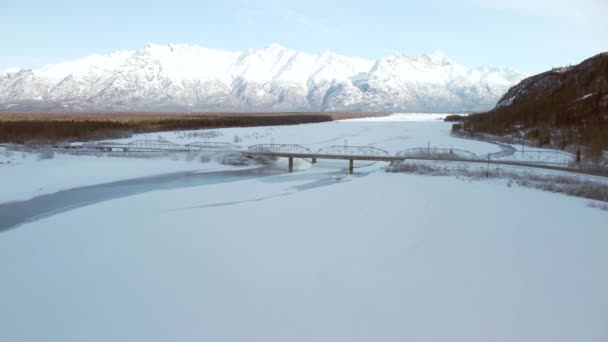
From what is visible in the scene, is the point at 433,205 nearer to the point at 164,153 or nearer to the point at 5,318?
the point at 5,318

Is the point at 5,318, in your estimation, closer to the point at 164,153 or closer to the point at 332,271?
the point at 332,271

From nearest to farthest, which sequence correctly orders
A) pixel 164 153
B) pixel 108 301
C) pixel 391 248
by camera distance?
pixel 108 301, pixel 391 248, pixel 164 153

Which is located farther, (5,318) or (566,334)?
(5,318)

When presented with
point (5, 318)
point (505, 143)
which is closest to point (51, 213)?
point (5, 318)

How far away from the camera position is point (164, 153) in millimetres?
46531

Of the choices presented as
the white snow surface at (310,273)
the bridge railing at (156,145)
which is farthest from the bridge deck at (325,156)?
the white snow surface at (310,273)

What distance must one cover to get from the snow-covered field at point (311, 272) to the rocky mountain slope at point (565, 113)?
2482 cm

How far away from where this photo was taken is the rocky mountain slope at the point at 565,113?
4612cm

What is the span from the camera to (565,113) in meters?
54.2

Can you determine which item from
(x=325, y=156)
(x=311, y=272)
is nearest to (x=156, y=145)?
(x=325, y=156)

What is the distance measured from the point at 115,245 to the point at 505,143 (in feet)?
166

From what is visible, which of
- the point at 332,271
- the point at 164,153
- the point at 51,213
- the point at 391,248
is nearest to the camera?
the point at 332,271

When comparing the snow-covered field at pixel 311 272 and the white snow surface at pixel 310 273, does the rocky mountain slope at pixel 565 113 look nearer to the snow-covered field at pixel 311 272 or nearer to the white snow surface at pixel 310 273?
the snow-covered field at pixel 311 272

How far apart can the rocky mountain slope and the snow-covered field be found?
81.4ft
